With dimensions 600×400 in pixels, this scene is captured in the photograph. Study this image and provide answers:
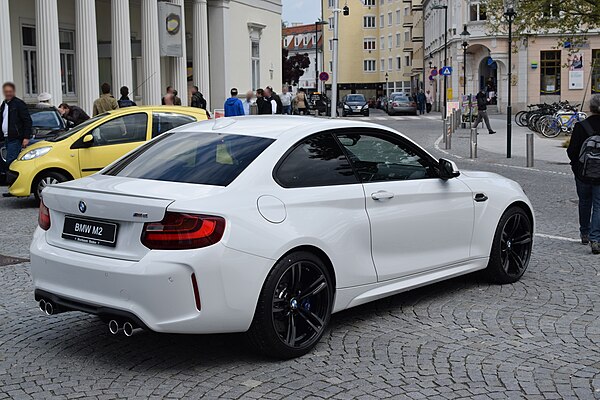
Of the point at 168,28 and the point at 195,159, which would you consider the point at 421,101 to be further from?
the point at 195,159

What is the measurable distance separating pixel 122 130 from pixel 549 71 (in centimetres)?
5352

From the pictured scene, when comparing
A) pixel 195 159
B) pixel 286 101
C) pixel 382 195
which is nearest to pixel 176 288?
pixel 195 159

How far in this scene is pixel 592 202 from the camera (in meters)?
9.37

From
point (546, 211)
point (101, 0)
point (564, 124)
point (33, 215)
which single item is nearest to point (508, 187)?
point (546, 211)

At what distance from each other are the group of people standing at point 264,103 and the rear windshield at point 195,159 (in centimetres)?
1826

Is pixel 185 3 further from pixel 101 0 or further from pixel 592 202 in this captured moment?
pixel 592 202

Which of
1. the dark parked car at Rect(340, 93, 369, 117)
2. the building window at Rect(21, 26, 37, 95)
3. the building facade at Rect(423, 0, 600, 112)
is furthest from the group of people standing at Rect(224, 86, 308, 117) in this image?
the building facade at Rect(423, 0, 600, 112)

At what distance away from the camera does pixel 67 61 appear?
33.3 metres

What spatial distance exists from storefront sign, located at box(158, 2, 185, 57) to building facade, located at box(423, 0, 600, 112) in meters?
29.2

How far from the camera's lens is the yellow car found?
1414 cm

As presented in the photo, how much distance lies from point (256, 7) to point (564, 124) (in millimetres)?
20789

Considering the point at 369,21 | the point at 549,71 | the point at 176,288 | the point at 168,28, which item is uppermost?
the point at 369,21

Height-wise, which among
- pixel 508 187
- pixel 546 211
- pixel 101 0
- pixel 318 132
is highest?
pixel 101 0

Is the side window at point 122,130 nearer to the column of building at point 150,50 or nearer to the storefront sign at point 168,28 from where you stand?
the column of building at point 150,50
